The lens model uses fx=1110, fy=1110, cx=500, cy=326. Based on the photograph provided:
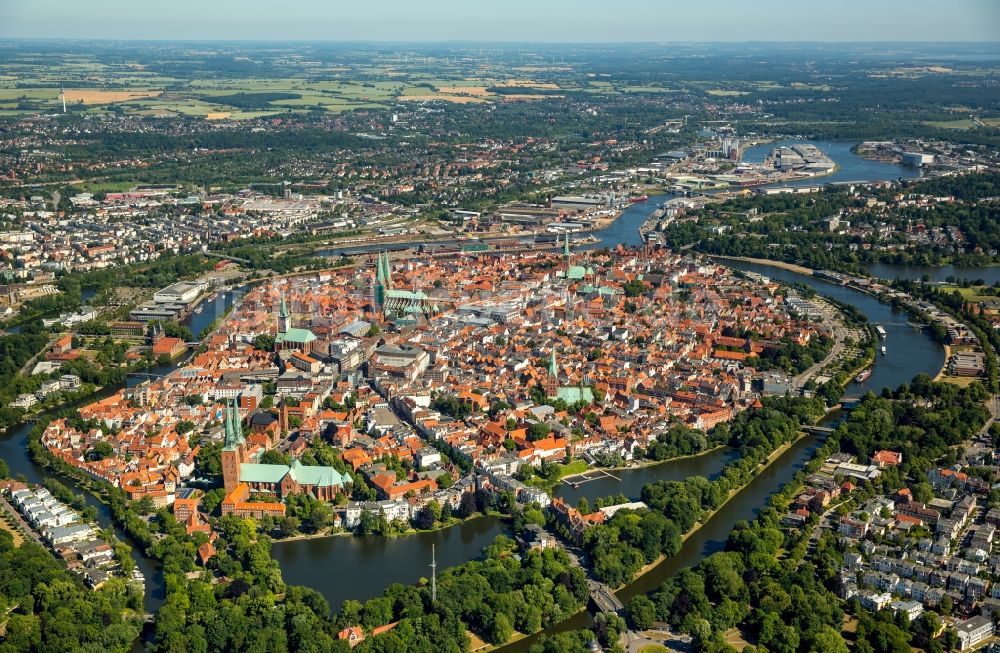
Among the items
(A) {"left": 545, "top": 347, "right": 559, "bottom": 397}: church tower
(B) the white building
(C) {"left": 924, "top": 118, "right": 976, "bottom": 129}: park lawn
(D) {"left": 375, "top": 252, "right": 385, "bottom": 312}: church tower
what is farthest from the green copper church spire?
(C) {"left": 924, "top": 118, "right": 976, "bottom": 129}: park lawn

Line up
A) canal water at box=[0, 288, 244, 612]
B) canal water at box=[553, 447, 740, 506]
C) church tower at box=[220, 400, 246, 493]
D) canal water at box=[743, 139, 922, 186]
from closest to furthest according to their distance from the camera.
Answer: canal water at box=[0, 288, 244, 612] → church tower at box=[220, 400, 246, 493] → canal water at box=[553, 447, 740, 506] → canal water at box=[743, 139, 922, 186]

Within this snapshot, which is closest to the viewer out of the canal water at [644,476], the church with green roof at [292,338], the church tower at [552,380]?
the canal water at [644,476]

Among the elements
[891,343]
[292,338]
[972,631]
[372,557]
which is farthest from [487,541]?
[891,343]

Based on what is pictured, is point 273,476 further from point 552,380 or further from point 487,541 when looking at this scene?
point 552,380

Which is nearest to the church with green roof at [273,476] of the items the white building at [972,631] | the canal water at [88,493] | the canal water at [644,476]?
the canal water at [88,493]

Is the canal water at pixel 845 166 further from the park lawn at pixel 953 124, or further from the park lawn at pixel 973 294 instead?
the park lawn at pixel 973 294

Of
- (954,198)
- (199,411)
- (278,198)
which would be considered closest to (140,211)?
(278,198)

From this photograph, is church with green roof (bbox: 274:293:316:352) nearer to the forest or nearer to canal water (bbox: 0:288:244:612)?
canal water (bbox: 0:288:244:612)

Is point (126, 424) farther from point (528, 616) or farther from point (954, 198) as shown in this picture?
point (954, 198)
